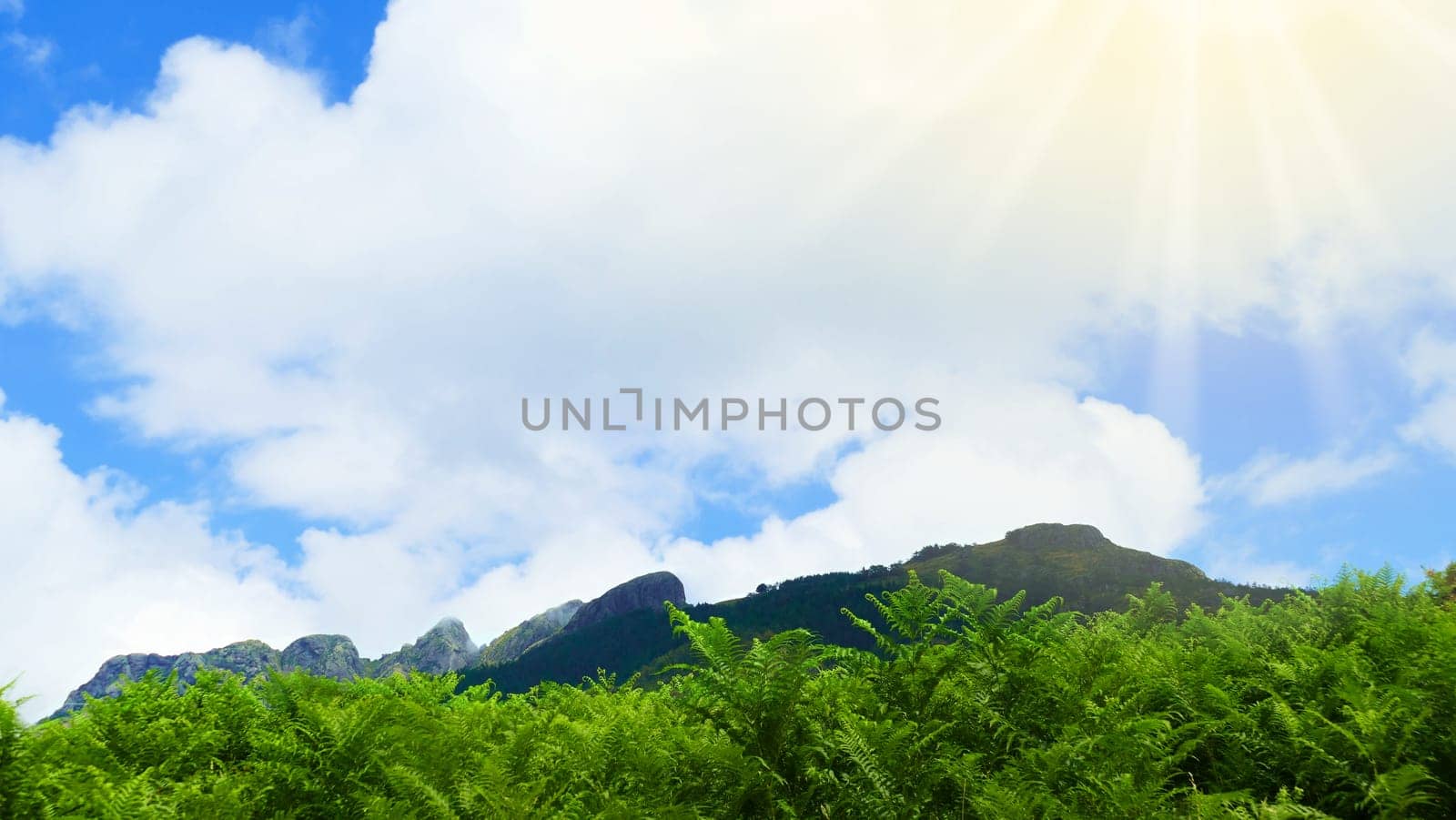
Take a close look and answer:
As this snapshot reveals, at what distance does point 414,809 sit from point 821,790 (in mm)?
2619

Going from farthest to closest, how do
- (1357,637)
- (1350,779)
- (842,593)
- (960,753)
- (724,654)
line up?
(842,593) → (1357,637) → (724,654) → (960,753) → (1350,779)

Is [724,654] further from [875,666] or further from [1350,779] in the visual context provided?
[1350,779]

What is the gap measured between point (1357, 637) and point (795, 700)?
542 centimetres

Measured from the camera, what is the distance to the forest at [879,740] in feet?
13.9

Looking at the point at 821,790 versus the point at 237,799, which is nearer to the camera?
the point at 237,799

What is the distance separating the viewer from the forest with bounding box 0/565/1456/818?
13.9 feet

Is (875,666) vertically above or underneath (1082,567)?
underneath

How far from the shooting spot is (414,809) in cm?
413

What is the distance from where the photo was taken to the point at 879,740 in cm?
489

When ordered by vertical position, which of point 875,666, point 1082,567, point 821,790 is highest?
point 1082,567

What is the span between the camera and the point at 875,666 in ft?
22.5

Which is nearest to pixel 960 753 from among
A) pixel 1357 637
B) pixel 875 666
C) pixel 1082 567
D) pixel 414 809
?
pixel 875 666

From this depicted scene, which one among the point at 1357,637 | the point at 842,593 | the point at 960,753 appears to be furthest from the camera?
the point at 842,593

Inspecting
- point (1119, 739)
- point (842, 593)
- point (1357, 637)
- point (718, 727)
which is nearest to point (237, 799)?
point (718, 727)
